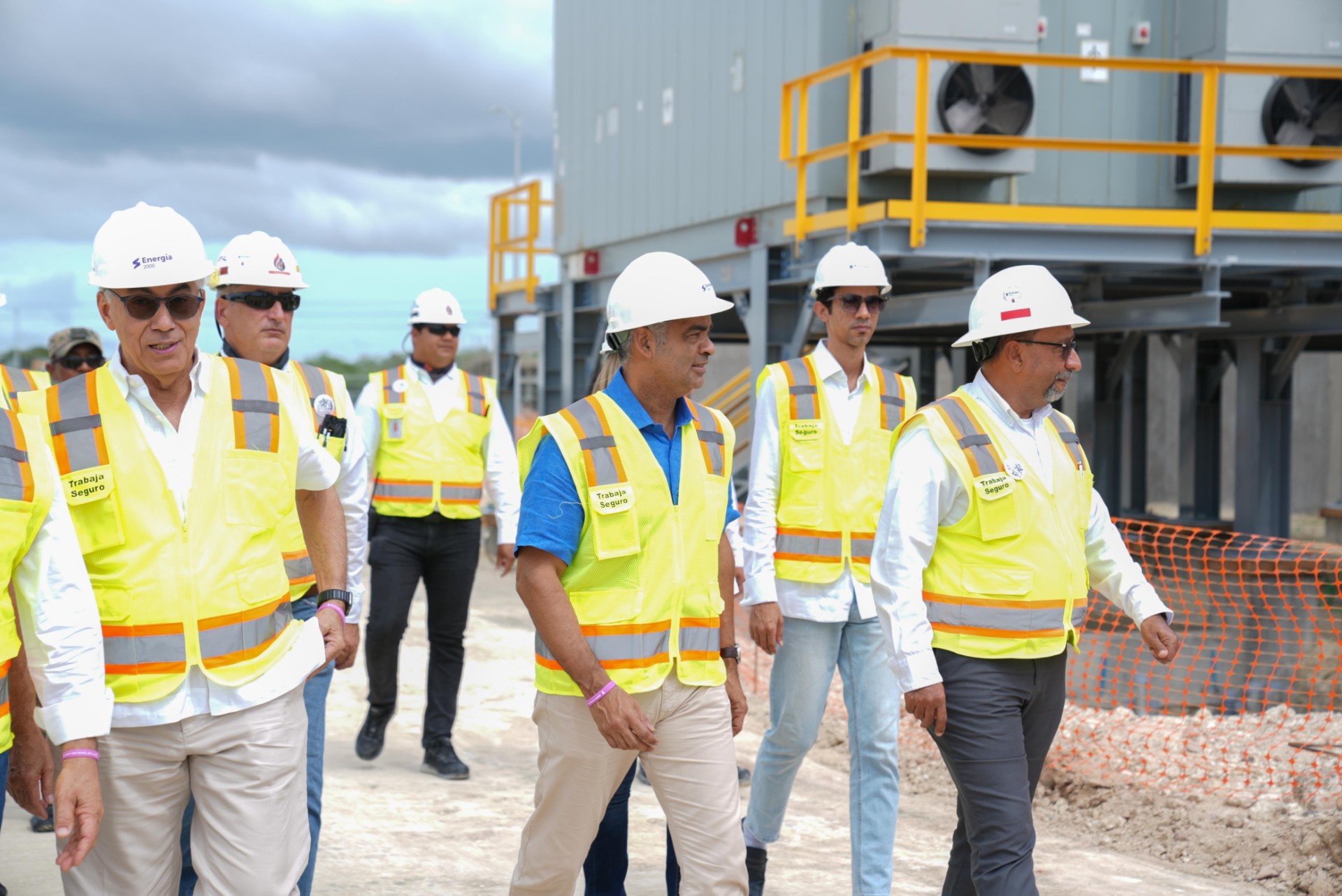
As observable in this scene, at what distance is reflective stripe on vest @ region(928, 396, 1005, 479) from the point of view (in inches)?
143

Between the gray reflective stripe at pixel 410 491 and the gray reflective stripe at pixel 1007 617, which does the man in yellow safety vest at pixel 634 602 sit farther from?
the gray reflective stripe at pixel 410 491

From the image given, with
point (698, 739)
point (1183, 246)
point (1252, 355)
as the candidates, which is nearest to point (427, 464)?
point (698, 739)

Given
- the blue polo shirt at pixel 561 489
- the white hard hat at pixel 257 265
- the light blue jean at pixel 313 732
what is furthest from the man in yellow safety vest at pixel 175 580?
the white hard hat at pixel 257 265

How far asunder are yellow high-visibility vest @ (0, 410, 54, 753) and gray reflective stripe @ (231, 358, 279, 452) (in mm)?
531

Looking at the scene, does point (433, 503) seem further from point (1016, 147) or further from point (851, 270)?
point (1016, 147)

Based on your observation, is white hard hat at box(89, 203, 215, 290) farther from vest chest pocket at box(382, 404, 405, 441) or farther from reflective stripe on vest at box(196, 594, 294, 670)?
vest chest pocket at box(382, 404, 405, 441)

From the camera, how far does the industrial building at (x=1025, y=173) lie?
370 inches

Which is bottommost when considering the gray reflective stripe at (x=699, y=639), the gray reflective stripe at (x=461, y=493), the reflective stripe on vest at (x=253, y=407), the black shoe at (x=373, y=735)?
the black shoe at (x=373, y=735)

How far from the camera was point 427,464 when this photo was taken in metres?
6.43

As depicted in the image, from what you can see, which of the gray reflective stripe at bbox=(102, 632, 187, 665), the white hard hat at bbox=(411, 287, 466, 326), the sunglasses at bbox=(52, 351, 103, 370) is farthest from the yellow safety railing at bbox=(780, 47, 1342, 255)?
the gray reflective stripe at bbox=(102, 632, 187, 665)

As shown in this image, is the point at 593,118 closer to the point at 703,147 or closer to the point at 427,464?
the point at 703,147

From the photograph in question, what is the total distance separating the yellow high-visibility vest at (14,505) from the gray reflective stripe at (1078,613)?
259 centimetres

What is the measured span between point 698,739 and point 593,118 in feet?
43.0

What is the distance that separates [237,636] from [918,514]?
1736 millimetres
